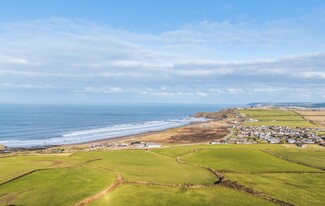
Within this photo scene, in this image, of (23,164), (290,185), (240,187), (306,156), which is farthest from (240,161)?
(23,164)

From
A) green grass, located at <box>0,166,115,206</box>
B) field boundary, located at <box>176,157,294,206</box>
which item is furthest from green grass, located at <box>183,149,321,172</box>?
green grass, located at <box>0,166,115,206</box>

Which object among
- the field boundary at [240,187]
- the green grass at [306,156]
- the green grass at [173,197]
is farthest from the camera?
the green grass at [306,156]

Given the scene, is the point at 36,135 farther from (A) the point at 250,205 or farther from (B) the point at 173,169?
Answer: (A) the point at 250,205

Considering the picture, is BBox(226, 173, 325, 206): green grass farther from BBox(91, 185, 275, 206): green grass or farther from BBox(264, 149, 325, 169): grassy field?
BBox(264, 149, 325, 169): grassy field

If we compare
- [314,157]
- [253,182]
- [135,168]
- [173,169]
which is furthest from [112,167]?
[314,157]

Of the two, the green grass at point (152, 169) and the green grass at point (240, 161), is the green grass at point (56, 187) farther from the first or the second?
the green grass at point (240, 161)

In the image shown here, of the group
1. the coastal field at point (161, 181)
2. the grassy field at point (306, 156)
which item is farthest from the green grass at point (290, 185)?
the grassy field at point (306, 156)
